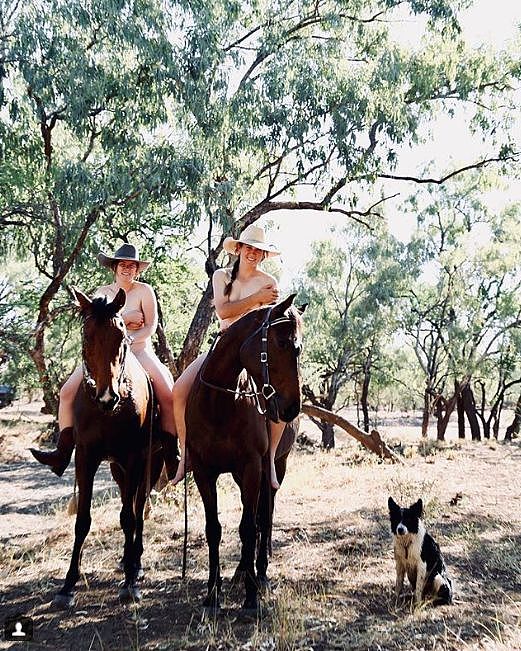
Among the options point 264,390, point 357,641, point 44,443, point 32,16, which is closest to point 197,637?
point 357,641

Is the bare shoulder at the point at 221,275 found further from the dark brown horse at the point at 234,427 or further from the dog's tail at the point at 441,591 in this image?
the dog's tail at the point at 441,591

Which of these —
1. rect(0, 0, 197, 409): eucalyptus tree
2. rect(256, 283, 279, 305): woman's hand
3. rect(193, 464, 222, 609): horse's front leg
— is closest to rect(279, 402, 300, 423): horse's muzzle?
rect(193, 464, 222, 609): horse's front leg

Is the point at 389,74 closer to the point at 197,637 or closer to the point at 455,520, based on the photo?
the point at 455,520

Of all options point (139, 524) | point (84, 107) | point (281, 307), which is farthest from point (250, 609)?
point (84, 107)

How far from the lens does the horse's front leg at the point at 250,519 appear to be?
14.8ft

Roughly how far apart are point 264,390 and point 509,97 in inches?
409

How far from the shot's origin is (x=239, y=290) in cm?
527

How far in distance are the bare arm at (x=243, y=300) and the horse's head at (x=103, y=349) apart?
0.98 meters

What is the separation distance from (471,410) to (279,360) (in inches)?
1065

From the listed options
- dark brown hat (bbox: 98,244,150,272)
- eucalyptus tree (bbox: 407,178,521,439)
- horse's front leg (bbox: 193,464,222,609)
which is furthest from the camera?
eucalyptus tree (bbox: 407,178,521,439)

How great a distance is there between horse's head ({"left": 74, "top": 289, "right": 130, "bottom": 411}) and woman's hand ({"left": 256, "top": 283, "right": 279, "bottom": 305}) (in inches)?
45.9

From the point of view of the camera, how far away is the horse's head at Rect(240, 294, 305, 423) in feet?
13.2

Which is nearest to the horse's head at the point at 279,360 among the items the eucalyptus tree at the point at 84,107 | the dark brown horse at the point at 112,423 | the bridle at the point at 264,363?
the bridle at the point at 264,363

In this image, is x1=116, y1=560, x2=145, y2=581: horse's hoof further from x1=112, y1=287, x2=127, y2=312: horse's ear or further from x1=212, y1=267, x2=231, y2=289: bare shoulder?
x1=212, y1=267, x2=231, y2=289: bare shoulder
